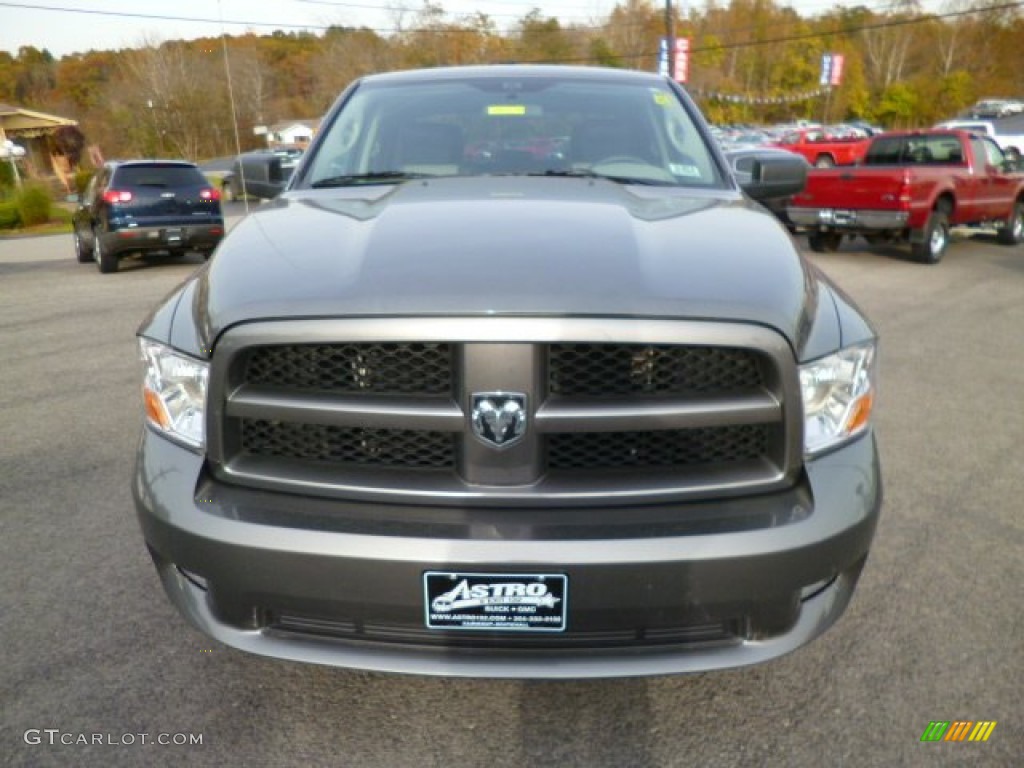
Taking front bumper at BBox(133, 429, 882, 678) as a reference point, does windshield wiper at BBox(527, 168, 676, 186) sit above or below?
above

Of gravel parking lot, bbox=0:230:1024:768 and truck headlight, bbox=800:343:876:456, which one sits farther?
gravel parking lot, bbox=0:230:1024:768

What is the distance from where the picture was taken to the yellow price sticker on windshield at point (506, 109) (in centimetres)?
341

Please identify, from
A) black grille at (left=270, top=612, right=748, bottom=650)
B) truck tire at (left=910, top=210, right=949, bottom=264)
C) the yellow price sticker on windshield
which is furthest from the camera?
truck tire at (left=910, top=210, right=949, bottom=264)

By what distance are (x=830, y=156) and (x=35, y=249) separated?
26489 mm

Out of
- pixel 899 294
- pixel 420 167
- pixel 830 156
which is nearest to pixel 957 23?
pixel 830 156

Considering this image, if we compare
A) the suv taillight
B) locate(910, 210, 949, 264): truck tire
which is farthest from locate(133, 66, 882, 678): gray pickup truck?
the suv taillight

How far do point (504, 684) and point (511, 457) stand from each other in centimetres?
99

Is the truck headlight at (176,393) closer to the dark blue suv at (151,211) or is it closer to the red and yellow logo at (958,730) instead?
the red and yellow logo at (958,730)

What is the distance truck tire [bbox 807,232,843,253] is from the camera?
13195 millimetres

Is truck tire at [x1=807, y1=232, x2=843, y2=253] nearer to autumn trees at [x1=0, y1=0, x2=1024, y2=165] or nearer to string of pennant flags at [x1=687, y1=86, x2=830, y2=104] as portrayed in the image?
autumn trees at [x1=0, y1=0, x2=1024, y2=165]

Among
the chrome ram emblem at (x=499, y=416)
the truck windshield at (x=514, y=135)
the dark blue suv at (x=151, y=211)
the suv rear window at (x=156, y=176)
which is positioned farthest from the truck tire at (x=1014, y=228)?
the chrome ram emblem at (x=499, y=416)

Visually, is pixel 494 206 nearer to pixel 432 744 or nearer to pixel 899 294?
pixel 432 744

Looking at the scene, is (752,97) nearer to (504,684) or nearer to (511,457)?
(504,684)

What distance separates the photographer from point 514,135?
334 cm
